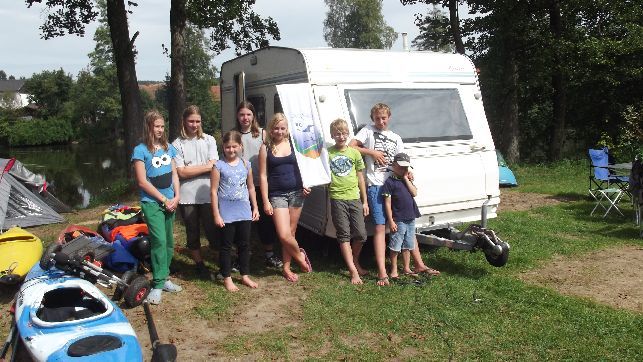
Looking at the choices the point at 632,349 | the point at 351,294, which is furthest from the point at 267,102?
the point at 632,349

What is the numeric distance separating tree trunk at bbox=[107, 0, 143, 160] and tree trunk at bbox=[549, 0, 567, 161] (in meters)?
11.5

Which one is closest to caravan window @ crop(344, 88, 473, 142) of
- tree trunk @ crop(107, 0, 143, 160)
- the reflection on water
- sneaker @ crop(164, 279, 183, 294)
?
sneaker @ crop(164, 279, 183, 294)

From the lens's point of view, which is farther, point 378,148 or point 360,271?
point 360,271

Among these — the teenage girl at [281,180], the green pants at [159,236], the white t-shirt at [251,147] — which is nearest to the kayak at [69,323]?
the green pants at [159,236]

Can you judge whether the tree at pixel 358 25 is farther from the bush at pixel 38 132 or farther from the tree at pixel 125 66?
the tree at pixel 125 66

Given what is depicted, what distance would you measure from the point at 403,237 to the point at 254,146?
1890 mm

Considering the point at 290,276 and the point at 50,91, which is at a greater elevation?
the point at 50,91

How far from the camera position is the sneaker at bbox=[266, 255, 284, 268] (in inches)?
245

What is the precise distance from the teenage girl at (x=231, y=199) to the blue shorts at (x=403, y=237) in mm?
1455

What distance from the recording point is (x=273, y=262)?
625 centimetres

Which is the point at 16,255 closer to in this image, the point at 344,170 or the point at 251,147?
the point at 251,147

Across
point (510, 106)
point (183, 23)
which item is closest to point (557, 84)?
point (510, 106)

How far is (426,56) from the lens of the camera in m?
6.65

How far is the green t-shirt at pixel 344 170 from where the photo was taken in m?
5.49
